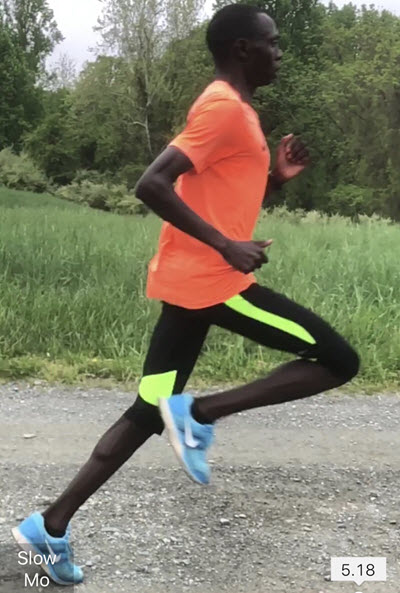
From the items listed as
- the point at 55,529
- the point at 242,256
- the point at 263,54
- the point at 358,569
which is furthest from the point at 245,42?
the point at 358,569

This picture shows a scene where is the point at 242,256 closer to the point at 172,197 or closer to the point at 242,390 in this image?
the point at 172,197

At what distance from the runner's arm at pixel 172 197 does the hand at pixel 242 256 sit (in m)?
0.02

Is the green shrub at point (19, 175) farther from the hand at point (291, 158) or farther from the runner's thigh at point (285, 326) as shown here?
the runner's thigh at point (285, 326)

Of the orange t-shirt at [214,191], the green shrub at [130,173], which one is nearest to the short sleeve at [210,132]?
the orange t-shirt at [214,191]

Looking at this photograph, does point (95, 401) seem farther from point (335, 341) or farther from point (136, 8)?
point (136, 8)

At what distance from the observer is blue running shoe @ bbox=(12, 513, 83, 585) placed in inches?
94.7

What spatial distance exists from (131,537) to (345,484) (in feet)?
3.37

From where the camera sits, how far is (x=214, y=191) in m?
2.33

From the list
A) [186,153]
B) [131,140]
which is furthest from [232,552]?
[131,140]

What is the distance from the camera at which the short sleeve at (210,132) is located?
7.22 ft

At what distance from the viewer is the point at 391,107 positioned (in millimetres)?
39281

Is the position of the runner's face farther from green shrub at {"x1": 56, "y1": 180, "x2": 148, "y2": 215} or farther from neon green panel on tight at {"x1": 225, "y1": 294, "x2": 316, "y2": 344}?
green shrub at {"x1": 56, "y1": 180, "x2": 148, "y2": 215}

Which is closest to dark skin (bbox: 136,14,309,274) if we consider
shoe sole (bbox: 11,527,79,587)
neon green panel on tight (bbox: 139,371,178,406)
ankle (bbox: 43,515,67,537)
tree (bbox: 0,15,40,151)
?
neon green panel on tight (bbox: 139,371,178,406)

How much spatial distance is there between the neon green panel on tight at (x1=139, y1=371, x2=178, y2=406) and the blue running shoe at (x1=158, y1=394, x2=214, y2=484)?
2 centimetres
